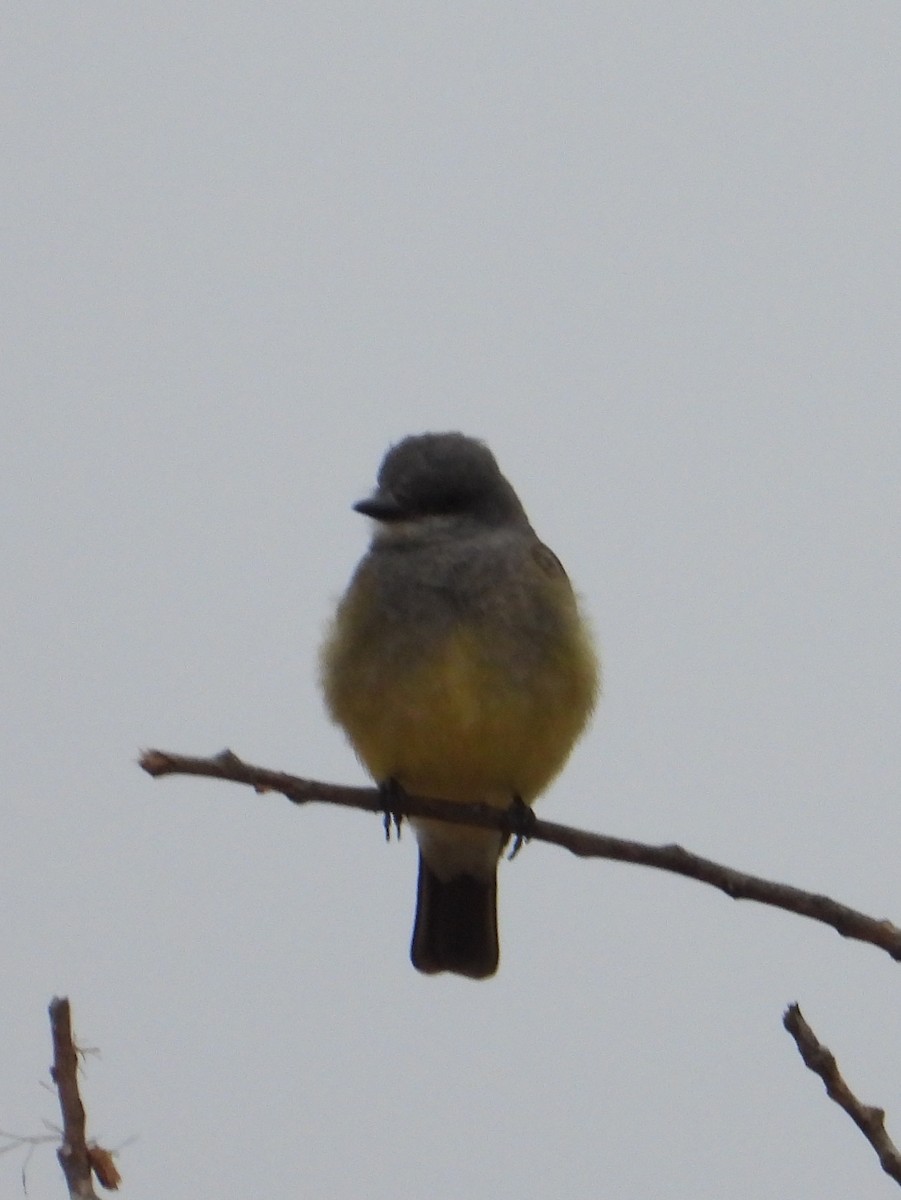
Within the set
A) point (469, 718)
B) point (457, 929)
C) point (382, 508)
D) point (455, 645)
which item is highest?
point (382, 508)

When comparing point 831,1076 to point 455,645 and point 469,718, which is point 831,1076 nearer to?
point 469,718

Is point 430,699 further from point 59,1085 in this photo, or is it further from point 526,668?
point 59,1085

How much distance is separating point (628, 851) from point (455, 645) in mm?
1501

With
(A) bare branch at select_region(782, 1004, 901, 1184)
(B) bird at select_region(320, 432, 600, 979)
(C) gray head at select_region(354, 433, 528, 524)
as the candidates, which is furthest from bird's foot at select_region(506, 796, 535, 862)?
(A) bare branch at select_region(782, 1004, 901, 1184)

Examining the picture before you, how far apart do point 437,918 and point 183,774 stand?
99.8 inches

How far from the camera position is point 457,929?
5730 mm

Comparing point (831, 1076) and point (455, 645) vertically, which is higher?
point (455, 645)

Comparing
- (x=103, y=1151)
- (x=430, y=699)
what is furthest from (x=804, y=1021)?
(x=430, y=699)

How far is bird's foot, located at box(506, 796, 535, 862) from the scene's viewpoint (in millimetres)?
4699

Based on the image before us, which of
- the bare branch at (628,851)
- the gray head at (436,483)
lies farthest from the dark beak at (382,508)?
the bare branch at (628,851)

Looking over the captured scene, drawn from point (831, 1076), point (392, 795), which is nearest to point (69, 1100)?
point (831, 1076)

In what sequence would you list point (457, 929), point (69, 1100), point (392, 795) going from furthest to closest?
point (457, 929), point (392, 795), point (69, 1100)

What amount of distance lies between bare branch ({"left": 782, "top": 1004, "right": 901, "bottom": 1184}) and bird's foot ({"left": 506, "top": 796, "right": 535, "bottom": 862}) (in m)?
1.95

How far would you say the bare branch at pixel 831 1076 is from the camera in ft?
8.25
